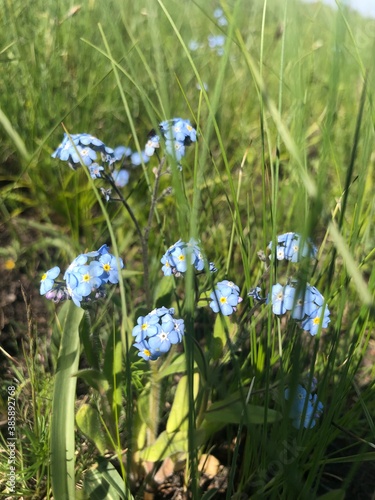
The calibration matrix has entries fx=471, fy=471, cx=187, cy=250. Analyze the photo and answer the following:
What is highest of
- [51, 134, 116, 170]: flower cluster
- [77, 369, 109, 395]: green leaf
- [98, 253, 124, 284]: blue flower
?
[51, 134, 116, 170]: flower cluster

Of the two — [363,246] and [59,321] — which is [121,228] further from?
[363,246]

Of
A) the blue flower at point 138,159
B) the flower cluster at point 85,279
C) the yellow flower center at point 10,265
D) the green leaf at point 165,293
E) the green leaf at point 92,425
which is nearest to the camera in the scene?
the flower cluster at point 85,279

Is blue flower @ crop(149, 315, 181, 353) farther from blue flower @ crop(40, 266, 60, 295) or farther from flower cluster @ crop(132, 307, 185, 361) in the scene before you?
blue flower @ crop(40, 266, 60, 295)

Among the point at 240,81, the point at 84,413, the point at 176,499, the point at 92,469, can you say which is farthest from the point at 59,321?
the point at 240,81

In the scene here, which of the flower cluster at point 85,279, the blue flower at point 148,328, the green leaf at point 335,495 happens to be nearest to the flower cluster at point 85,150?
the flower cluster at point 85,279

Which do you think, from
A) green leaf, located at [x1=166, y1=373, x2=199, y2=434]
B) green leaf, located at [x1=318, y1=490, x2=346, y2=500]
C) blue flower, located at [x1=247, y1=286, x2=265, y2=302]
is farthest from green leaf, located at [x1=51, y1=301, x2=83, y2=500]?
green leaf, located at [x1=318, y1=490, x2=346, y2=500]

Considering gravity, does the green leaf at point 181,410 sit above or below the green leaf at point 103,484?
above

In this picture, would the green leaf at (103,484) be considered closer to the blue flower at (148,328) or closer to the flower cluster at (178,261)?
the blue flower at (148,328)
